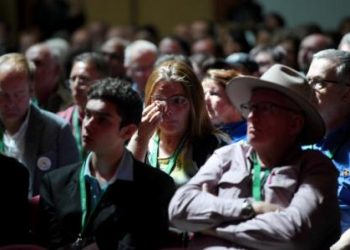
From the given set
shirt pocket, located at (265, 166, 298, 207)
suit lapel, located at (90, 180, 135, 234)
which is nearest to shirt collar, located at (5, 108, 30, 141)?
suit lapel, located at (90, 180, 135, 234)

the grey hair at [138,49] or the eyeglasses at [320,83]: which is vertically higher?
the eyeglasses at [320,83]

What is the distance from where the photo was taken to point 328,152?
4.99m

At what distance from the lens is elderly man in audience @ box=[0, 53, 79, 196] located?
5383 mm

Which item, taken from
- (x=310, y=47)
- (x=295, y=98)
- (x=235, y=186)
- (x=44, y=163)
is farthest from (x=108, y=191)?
(x=310, y=47)

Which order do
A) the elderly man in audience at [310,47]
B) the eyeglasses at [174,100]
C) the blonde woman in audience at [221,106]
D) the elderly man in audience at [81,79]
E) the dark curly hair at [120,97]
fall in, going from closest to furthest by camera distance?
the dark curly hair at [120,97], the eyeglasses at [174,100], the blonde woman in audience at [221,106], the elderly man in audience at [81,79], the elderly man in audience at [310,47]

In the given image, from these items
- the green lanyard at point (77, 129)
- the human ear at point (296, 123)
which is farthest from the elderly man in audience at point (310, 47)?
the human ear at point (296, 123)

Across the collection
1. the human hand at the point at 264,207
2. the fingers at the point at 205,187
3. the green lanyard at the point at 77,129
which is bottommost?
the green lanyard at the point at 77,129

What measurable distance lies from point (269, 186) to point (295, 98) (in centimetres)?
40

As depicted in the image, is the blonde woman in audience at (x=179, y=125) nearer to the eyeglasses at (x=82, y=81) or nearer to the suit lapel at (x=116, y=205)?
the suit lapel at (x=116, y=205)

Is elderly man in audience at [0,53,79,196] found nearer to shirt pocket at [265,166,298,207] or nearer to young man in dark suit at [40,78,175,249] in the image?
young man in dark suit at [40,78,175,249]

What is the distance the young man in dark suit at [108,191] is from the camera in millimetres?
4211

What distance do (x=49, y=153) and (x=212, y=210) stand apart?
5.70 feet

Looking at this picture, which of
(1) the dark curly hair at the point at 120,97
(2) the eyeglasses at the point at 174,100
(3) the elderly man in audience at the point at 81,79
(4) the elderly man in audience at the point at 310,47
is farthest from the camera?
(4) the elderly man in audience at the point at 310,47

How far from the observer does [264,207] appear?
3.96m
